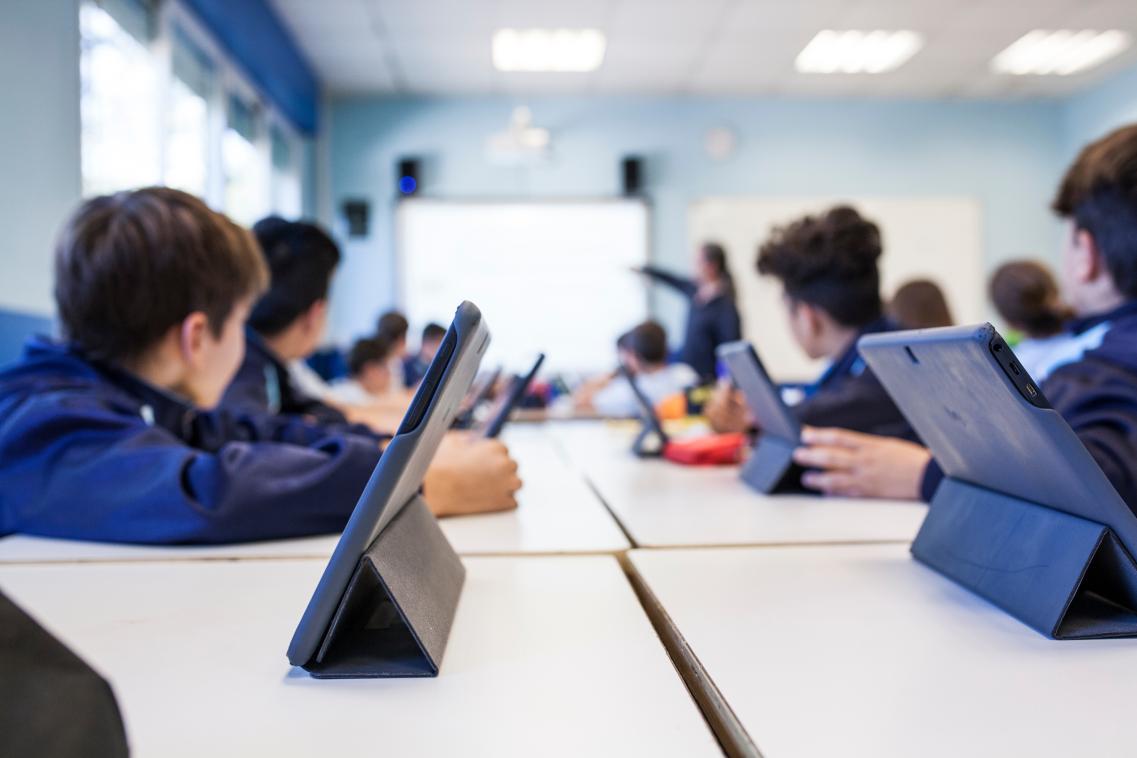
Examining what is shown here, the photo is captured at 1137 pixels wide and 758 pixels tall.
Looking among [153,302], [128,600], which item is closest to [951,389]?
[128,600]

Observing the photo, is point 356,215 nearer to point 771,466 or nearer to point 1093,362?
point 771,466

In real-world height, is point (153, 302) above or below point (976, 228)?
below

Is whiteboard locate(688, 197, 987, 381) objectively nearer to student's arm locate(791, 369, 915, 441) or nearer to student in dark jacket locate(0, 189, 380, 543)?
student's arm locate(791, 369, 915, 441)

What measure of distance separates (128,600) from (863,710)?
0.63m

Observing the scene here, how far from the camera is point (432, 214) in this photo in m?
5.90

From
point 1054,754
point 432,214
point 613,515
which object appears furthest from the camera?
point 432,214

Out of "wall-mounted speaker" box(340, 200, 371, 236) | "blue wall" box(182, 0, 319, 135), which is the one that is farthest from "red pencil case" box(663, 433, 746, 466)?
"wall-mounted speaker" box(340, 200, 371, 236)

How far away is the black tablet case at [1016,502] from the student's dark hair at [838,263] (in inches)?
41.0

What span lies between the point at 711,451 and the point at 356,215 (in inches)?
182

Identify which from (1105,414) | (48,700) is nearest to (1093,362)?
(1105,414)

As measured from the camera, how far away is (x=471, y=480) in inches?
45.4

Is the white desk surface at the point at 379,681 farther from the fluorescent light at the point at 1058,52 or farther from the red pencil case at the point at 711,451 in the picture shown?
the fluorescent light at the point at 1058,52

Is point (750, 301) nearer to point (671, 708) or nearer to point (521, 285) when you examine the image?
point (521, 285)

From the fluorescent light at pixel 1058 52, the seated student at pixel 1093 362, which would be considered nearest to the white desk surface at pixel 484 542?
the seated student at pixel 1093 362
